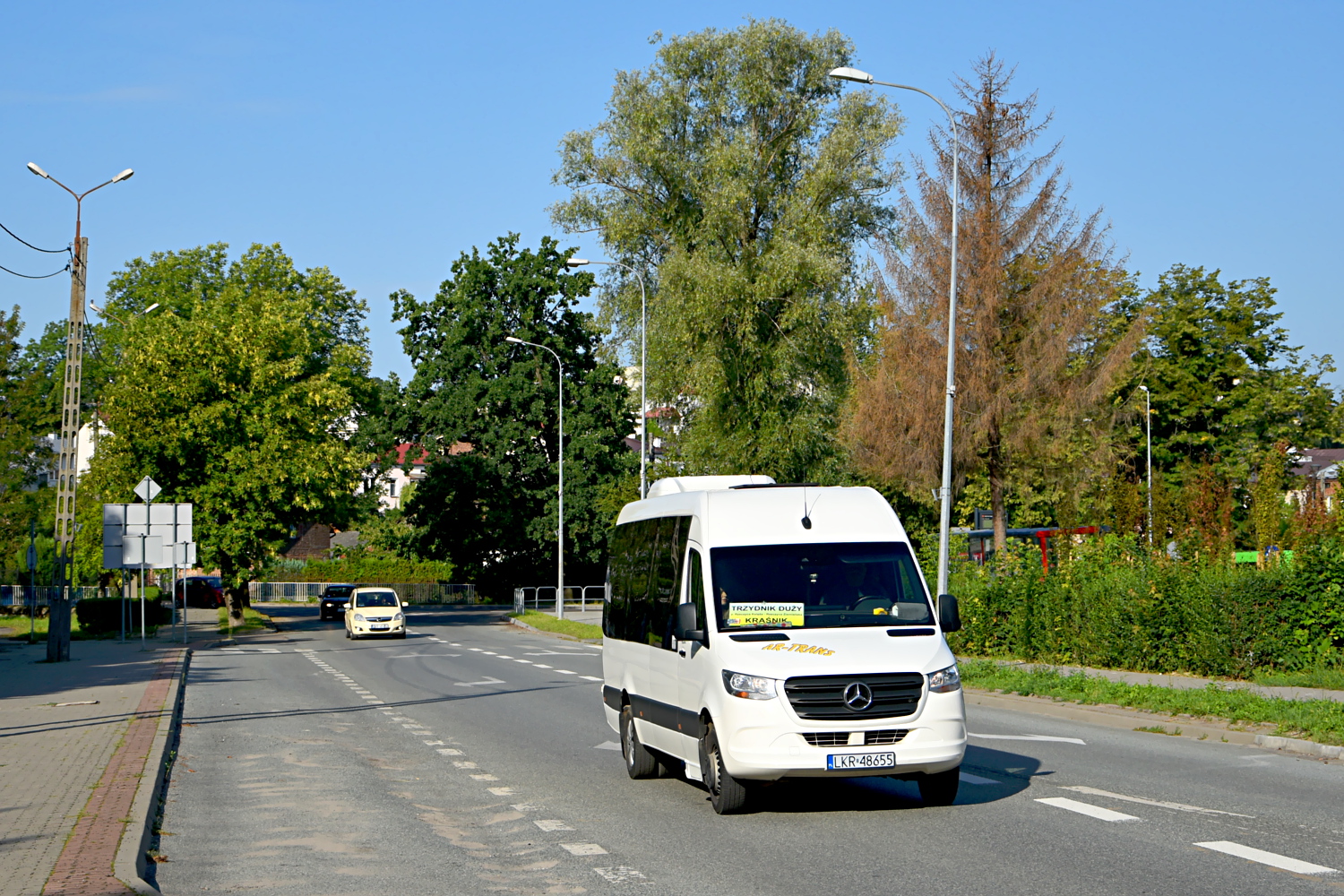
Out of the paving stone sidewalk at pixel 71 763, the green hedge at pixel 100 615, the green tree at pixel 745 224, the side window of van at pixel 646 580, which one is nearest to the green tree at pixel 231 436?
the green hedge at pixel 100 615

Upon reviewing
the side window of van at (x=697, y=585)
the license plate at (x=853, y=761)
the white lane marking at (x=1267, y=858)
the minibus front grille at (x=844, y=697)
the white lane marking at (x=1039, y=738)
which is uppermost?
the side window of van at (x=697, y=585)

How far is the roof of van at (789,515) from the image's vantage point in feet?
33.4

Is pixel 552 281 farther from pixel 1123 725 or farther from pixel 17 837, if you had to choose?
pixel 17 837

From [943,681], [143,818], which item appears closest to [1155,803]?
[943,681]

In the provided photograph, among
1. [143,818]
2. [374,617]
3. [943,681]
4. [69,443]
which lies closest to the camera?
[143,818]

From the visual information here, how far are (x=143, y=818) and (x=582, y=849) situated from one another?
9.95 feet

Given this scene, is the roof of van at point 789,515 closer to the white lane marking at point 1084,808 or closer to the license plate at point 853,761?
the license plate at point 853,761

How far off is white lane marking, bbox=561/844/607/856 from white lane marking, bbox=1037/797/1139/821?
3360 millimetres

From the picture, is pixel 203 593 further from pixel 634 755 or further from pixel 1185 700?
pixel 634 755

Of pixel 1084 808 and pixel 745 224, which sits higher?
pixel 745 224

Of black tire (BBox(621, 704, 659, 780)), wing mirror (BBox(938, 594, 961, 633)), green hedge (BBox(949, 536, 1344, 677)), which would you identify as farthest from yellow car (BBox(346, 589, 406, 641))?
wing mirror (BBox(938, 594, 961, 633))

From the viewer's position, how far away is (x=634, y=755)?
11.5 m

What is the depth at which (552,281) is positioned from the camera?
61.7 meters

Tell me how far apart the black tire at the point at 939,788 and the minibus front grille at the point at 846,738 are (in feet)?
2.00
